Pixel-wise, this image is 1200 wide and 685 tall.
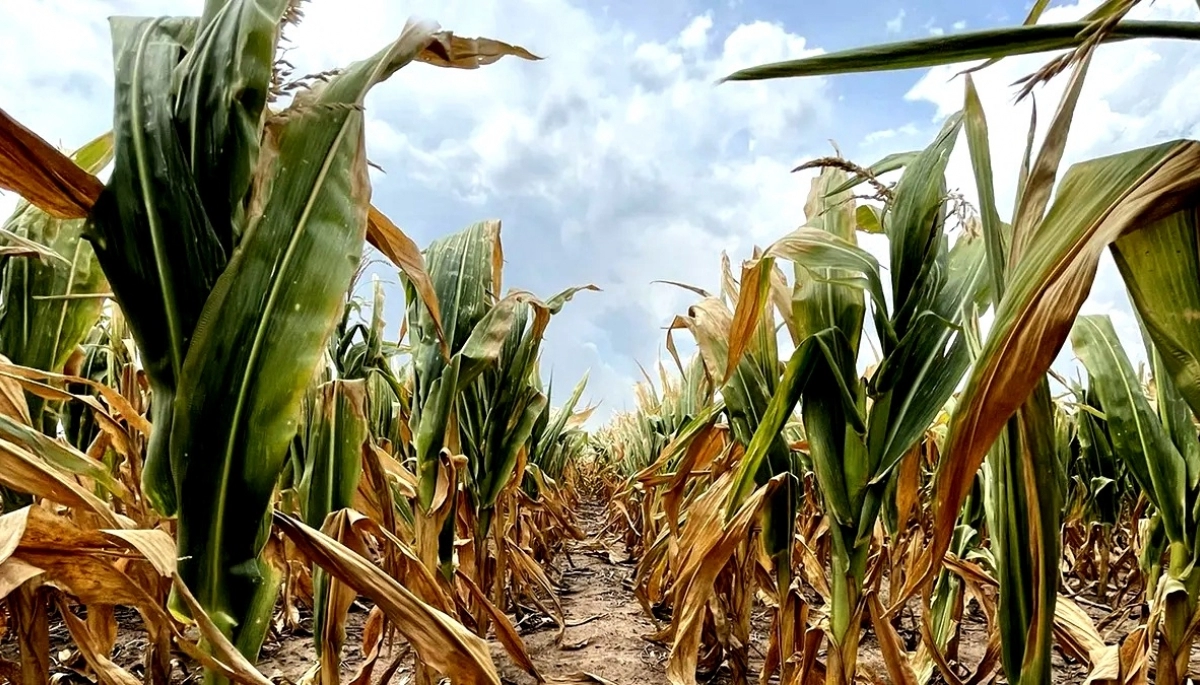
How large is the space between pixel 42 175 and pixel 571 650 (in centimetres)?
208

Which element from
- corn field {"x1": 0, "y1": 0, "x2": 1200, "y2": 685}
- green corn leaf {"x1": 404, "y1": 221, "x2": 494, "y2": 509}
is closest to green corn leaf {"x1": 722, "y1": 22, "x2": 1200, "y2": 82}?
corn field {"x1": 0, "y1": 0, "x2": 1200, "y2": 685}

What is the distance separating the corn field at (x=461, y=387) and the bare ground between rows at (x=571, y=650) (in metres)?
0.03

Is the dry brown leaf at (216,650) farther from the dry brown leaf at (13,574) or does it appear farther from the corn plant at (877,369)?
the corn plant at (877,369)

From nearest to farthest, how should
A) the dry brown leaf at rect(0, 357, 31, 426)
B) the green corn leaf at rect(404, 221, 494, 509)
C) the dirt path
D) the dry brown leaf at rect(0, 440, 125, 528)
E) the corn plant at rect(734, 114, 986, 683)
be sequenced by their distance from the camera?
the dry brown leaf at rect(0, 440, 125, 528)
the dry brown leaf at rect(0, 357, 31, 426)
the corn plant at rect(734, 114, 986, 683)
the green corn leaf at rect(404, 221, 494, 509)
the dirt path

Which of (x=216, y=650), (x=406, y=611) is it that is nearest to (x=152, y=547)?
(x=216, y=650)

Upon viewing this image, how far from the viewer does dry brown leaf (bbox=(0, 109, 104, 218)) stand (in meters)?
0.56

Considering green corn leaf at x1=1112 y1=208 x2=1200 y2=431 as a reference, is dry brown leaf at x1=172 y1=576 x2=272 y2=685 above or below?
below

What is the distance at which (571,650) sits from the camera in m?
2.27

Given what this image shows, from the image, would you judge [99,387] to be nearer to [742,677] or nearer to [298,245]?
[298,245]

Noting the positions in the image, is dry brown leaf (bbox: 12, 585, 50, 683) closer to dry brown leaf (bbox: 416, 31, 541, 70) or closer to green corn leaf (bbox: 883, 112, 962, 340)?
dry brown leaf (bbox: 416, 31, 541, 70)

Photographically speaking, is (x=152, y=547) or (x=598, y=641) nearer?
(x=152, y=547)

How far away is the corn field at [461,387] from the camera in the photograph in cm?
53

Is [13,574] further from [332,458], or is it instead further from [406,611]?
[332,458]

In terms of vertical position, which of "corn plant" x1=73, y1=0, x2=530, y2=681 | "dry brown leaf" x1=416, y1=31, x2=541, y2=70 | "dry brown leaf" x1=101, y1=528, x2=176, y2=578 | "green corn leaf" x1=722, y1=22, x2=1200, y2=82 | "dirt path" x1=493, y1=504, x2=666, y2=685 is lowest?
"dirt path" x1=493, y1=504, x2=666, y2=685
